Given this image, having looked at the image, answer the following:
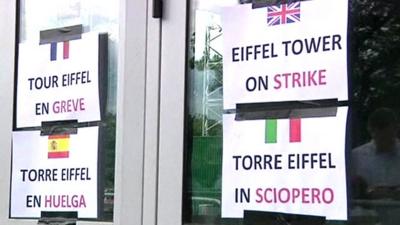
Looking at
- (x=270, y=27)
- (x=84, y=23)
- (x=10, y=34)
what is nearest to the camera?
(x=270, y=27)

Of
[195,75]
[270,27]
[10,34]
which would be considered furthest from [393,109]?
[10,34]

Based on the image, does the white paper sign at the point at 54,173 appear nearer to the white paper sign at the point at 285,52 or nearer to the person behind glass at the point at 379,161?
the white paper sign at the point at 285,52

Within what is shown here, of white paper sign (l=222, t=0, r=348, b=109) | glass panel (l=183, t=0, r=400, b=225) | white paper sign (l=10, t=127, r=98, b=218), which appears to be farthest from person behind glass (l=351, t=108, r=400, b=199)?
white paper sign (l=10, t=127, r=98, b=218)

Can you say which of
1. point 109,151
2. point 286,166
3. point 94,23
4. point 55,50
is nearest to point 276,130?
point 286,166

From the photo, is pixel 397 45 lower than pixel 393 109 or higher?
higher

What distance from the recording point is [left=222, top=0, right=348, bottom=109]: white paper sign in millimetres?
2525

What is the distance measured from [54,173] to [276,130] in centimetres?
118

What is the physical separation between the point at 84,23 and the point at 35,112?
49 centimetres

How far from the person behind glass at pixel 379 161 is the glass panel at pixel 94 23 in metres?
1.14

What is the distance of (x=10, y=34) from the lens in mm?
3549

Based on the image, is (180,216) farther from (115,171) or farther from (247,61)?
(247,61)

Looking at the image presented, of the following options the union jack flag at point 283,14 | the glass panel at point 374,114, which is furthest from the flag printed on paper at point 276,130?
the union jack flag at point 283,14

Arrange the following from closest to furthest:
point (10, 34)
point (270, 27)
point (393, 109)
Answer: point (393, 109) → point (270, 27) → point (10, 34)

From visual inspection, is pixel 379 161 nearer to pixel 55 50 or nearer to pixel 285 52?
pixel 285 52
